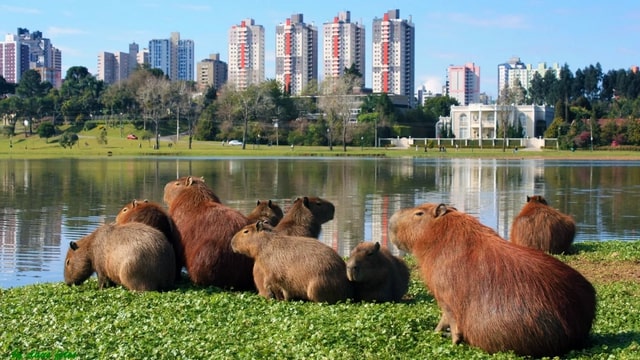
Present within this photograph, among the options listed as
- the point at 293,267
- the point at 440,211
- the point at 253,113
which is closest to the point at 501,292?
the point at 440,211

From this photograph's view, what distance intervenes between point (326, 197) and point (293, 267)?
2109 centimetres

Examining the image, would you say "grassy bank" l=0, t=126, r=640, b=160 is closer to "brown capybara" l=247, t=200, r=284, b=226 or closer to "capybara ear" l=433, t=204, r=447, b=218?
"brown capybara" l=247, t=200, r=284, b=226

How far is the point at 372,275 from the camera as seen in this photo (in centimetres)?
921

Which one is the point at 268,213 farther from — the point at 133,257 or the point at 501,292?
the point at 501,292

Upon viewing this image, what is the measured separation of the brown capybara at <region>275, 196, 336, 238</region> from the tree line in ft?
306

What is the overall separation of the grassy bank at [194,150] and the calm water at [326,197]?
35679 mm

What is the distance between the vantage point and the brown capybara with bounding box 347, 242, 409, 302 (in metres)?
9.15

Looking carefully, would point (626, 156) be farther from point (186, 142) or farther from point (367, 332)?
point (367, 332)

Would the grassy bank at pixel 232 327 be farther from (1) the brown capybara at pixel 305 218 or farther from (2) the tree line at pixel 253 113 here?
(2) the tree line at pixel 253 113

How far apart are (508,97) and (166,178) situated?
102 meters

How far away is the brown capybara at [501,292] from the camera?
22.2ft

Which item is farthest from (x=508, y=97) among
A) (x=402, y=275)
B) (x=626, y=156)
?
(x=402, y=275)

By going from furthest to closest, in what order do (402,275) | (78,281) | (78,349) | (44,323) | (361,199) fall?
(361,199)
(78,281)
(402,275)
(44,323)
(78,349)

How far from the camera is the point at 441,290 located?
7.33m
